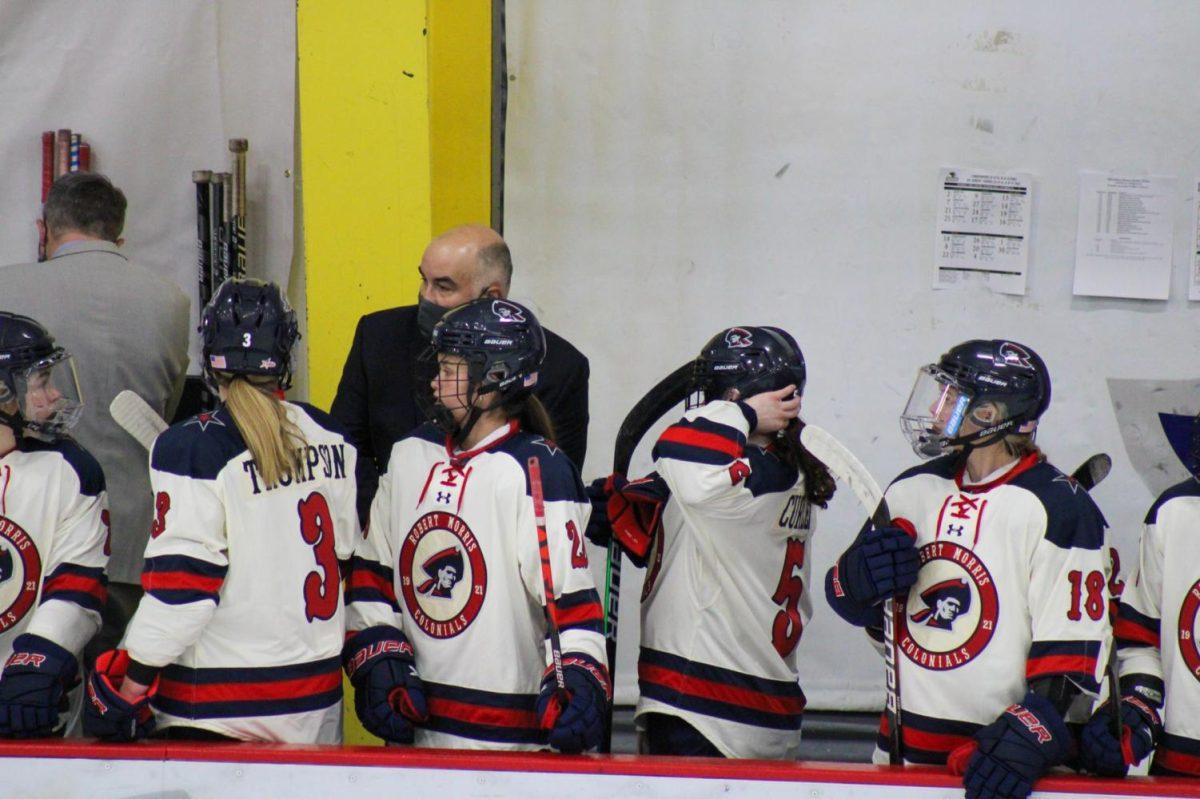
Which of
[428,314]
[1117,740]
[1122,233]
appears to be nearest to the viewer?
[1117,740]

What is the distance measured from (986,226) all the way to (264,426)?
2.44 meters

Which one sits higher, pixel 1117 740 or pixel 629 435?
pixel 629 435

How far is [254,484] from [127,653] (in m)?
0.31

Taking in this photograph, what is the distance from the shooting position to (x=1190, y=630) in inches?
85.0

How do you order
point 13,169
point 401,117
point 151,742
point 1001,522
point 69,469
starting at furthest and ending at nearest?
point 13,169 < point 401,117 < point 69,469 < point 1001,522 < point 151,742

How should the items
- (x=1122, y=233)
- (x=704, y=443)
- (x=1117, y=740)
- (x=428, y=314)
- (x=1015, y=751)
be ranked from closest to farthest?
(x=1015, y=751) < (x=1117, y=740) < (x=704, y=443) < (x=428, y=314) < (x=1122, y=233)

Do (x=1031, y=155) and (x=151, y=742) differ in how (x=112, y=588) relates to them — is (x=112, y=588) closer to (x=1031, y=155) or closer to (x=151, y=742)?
(x=151, y=742)

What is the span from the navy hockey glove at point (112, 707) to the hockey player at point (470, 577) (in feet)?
1.11

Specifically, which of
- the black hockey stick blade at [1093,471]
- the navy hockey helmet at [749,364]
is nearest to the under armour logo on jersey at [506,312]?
the navy hockey helmet at [749,364]

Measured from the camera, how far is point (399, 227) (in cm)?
322

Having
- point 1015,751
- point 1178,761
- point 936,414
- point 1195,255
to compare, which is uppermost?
point 1195,255

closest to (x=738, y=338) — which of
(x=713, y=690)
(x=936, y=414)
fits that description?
(x=936, y=414)

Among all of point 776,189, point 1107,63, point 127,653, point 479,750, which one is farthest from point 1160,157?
point 127,653

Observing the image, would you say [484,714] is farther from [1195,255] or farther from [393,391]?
[1195,255]
